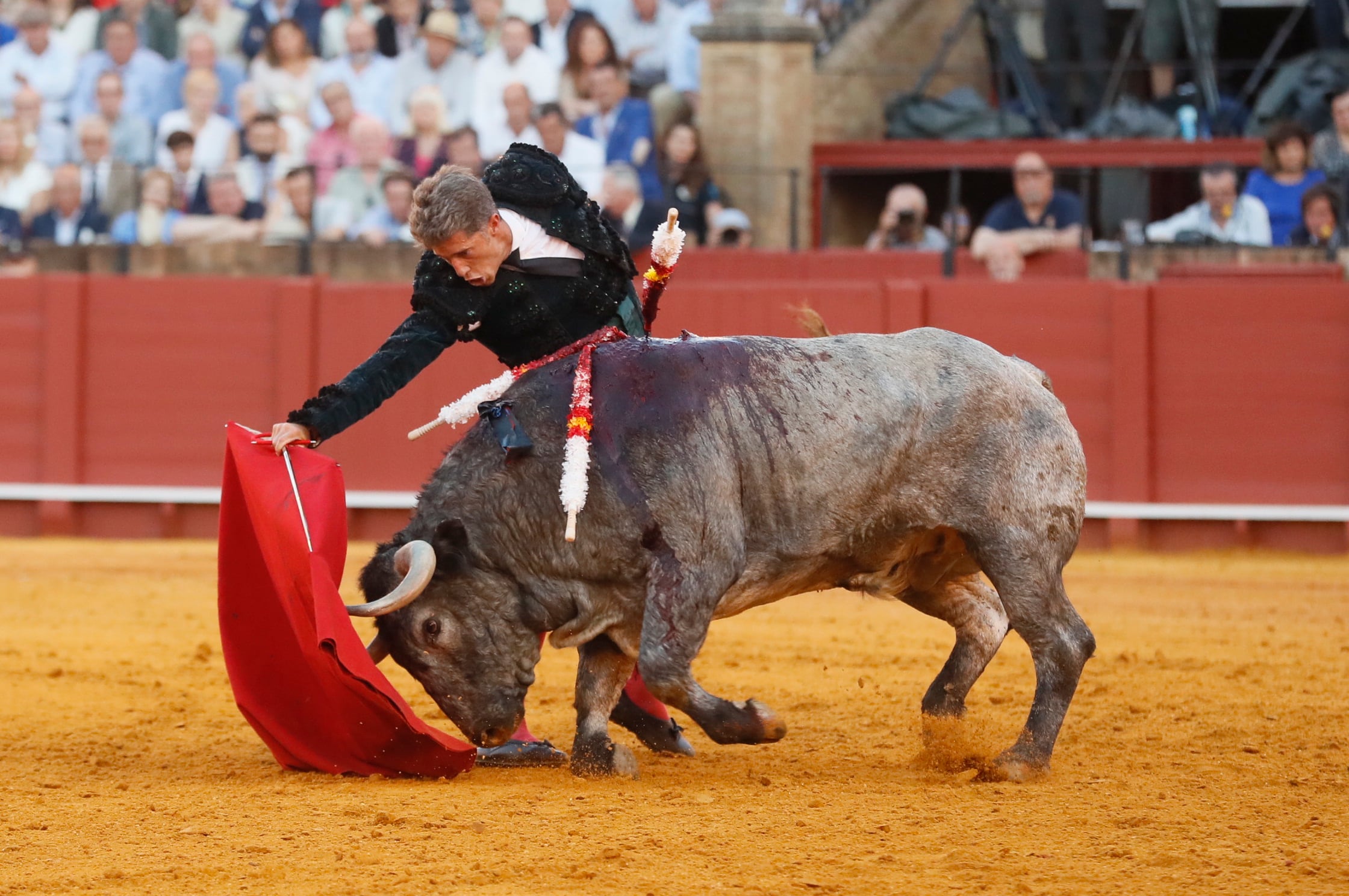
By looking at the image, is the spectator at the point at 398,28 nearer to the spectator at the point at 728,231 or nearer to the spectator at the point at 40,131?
the spectator at the point at 40,131

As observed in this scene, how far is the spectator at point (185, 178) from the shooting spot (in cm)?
1095

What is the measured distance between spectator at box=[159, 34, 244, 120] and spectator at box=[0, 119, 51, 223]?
96 centimetres

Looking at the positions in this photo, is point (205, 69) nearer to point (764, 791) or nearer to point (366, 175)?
point (366, 175)

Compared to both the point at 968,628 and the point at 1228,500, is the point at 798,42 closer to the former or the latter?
the point at 1228,500

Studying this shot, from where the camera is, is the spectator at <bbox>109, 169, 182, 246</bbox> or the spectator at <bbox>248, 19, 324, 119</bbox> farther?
the spectator at <bbox>248, 19, 324, 119</bbox>

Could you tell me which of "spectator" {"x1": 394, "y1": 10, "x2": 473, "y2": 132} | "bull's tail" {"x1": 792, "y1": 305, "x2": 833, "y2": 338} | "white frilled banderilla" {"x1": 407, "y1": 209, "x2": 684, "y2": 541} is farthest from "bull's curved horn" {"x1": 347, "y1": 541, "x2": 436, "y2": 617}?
"spectator" {"x1": 394, "y1": 10, "x2": 473, "y2": 132}

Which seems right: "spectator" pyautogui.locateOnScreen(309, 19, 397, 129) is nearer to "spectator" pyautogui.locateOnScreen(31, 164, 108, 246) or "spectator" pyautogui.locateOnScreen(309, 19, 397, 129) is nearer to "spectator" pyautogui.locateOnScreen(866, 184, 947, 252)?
"spectator" pyautogui.locateOnScreen(31, 164, 108, 246)

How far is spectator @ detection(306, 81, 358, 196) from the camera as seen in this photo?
36.7 feet

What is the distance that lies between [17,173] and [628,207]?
4.06 meters

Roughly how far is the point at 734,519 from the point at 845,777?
2.27 ft

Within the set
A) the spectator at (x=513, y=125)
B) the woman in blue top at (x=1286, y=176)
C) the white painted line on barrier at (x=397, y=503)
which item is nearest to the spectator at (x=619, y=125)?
the spectator at (x=513, y=125)

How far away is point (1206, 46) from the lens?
11.7 m

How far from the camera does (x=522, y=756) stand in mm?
4527

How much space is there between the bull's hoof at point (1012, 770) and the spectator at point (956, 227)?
614cm
